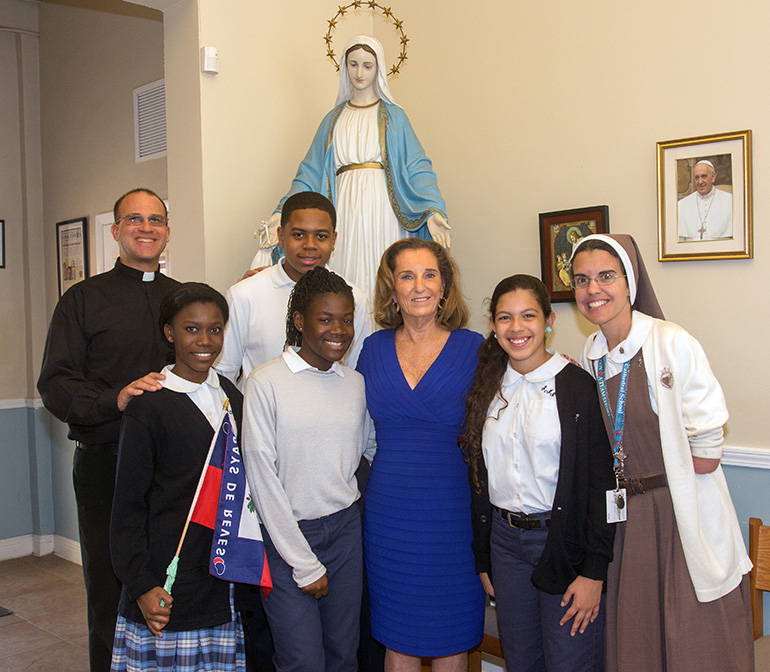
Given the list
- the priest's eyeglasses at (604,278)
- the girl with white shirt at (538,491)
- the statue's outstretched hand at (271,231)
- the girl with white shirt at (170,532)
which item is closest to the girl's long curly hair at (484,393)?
the girl with white shirt at (538,491)

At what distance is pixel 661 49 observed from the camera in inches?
105

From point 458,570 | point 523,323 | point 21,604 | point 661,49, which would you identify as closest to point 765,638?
point 458,570

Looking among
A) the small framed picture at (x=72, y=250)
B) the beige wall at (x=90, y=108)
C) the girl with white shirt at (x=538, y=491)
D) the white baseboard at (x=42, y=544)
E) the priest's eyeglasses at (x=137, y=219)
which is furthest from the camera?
the white baseboard at (x=42, y=544)

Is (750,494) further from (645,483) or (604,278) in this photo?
(604,278)

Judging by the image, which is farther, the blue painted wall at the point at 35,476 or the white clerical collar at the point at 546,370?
the blue painted wall at the point at 35,476

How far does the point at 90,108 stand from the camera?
4660 mm

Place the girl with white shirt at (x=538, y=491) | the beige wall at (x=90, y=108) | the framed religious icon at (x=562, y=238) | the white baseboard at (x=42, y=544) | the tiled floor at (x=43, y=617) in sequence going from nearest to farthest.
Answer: the girl with white shirt at (x=538, y=491), the framed religious icon at (x=562, y=238), the tiled floor at (x=43, y=617), the beige wall at (x=90, y=108), the white baseboard at (x=42, y=544)

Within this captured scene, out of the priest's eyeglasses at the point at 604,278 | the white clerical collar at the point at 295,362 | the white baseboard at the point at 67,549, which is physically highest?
the priest's eyeglasses at the point at 604,278

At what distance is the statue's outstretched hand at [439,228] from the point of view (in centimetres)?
274

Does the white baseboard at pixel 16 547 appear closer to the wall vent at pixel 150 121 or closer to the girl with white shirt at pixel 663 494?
the wall vent at pixel 150 121

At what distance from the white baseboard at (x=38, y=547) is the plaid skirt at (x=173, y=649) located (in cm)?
338

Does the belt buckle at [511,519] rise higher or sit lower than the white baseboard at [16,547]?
higher

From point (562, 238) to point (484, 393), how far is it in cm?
124

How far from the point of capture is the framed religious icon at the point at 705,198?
8.17ft
